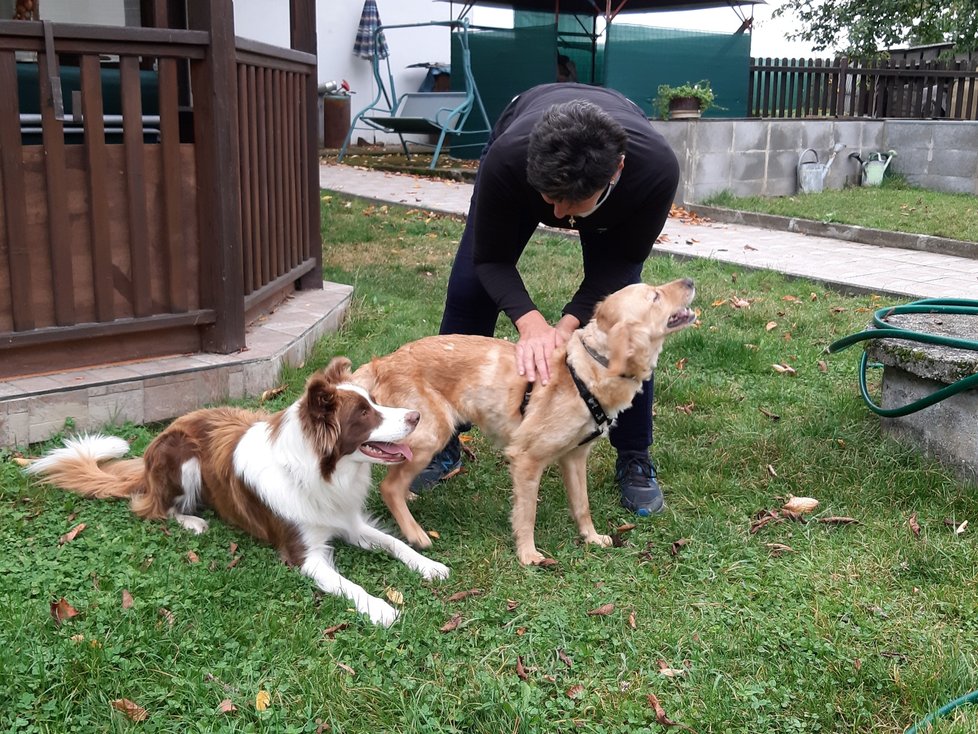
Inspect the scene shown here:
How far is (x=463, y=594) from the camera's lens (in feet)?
11.3

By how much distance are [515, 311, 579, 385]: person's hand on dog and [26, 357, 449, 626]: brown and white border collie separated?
1.75ft

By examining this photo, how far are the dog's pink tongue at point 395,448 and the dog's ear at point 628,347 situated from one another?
2.81ft

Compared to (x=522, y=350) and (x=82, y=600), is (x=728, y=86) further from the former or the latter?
(x=82, y=600)

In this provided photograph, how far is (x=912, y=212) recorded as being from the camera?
11.4 metres

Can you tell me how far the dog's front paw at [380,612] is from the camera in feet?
10.7

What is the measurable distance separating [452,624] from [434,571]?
1.28 feet

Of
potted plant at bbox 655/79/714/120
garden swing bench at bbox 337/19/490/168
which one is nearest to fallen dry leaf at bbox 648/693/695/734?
potted plant at bbox 655/79/714/120

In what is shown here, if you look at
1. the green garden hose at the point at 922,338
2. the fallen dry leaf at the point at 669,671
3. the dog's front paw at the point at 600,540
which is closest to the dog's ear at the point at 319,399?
the dog's front paw at the point at 600,540

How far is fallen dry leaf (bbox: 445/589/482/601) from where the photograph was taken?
135 inches

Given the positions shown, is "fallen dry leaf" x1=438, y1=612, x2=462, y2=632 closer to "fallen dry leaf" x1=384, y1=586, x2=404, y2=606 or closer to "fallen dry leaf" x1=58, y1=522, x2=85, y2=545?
"fallen dry leaf" x1=384, y1=586, x2=404, y2=606

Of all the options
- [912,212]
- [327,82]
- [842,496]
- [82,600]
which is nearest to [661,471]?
[842,496]

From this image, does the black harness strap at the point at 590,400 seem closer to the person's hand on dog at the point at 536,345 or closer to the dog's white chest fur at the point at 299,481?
the person's hand on dog at the point at 536,345

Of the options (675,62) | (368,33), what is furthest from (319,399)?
(368,33)

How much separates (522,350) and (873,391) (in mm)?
2536
